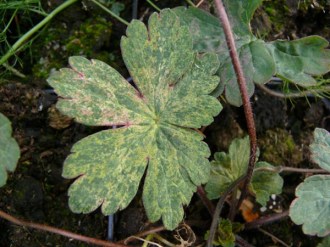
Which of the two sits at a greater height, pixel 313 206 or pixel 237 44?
pixel 237 44

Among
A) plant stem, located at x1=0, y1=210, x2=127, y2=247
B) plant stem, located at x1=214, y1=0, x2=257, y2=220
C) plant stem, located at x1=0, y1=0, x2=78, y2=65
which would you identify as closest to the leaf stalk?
plant stem, located at x1=214, y1=0, x2=257, y2=220

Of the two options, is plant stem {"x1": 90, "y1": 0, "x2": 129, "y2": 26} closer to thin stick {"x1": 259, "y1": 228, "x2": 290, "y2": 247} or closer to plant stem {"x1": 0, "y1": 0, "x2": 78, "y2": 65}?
plant stem {"x1": 0, "y1": 0, "x2": 78, "y2": 65}

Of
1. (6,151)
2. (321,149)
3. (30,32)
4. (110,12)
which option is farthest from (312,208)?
(30,32)

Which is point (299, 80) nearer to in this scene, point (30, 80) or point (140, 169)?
point (140, 169)

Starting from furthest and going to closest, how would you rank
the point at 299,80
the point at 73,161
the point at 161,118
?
the point at 299,80
the point at 161,118
the point at 73,161

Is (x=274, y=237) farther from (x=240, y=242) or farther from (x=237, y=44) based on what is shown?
(x=237, y=44)

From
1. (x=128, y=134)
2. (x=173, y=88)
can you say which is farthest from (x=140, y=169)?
(x=173, y=88)
